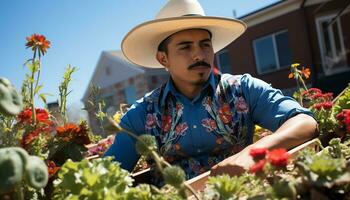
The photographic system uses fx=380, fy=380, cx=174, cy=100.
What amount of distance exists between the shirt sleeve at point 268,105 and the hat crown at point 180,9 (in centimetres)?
52

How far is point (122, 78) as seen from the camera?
2408 centimetres

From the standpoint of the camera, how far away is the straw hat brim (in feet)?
6.89

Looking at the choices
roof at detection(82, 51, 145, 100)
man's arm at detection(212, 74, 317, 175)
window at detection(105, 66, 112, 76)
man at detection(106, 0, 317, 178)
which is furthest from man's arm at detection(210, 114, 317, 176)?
window at detection(105, 66, 112, 76)

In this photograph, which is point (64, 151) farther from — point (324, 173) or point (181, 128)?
point (181, 128)

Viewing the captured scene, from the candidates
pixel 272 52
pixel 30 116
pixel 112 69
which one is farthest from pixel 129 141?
pixel 112 69

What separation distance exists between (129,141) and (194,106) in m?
0.41

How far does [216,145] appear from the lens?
1997 mm

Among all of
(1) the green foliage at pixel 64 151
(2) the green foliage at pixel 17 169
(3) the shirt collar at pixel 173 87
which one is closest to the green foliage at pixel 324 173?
(2) the green foliage at pixel 17 169

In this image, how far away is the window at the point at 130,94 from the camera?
75.6ft

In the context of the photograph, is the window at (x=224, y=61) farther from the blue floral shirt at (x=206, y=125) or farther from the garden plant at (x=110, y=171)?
the garden plant at (x=110, y=171)

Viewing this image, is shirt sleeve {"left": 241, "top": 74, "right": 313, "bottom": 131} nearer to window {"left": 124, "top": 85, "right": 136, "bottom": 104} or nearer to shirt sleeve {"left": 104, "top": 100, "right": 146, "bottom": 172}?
shirt sleeve {"left": 104, "top": 100, "right": 146, "bottom": 172}

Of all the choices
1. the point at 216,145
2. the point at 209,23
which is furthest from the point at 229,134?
the point at 209,23

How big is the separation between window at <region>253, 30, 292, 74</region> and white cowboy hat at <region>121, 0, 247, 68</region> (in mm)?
12415

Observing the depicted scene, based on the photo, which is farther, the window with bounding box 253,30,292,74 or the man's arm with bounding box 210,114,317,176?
the window with bounding box 253,30,292,74
